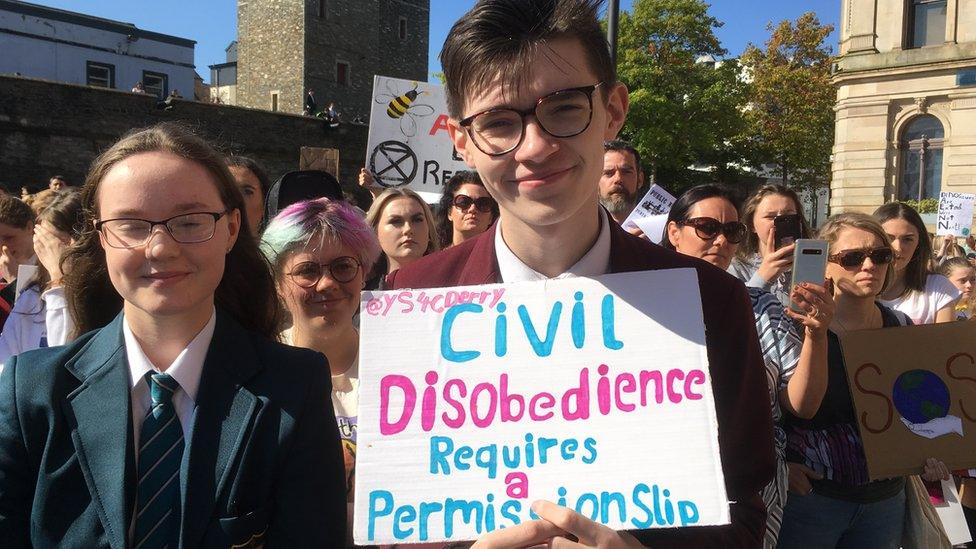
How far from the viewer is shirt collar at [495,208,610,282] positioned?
1635 mm

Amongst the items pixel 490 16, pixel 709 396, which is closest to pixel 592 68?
pixel 490 16

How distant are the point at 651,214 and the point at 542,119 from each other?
12.3 ft

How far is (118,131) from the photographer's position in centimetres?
2284

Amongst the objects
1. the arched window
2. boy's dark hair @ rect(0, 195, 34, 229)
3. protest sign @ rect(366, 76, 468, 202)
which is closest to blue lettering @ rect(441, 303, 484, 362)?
boy's dark hair @ rect(0, 195, 34, 229)

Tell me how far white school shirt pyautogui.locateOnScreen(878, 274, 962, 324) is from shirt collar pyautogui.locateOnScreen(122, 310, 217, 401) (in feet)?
12.6

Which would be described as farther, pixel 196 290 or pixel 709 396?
pixel 196 290

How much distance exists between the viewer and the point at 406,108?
7.54m

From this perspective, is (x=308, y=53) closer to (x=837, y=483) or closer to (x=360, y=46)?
(x=360, y=46)

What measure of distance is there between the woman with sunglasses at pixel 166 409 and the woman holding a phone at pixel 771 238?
219 centimetres

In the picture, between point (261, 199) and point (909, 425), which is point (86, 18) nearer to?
point (261, 199)

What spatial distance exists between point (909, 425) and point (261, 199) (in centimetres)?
355

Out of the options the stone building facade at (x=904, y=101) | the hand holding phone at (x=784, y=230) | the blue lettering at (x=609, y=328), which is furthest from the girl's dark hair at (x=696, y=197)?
the stone building facade at (x=904, y=101)

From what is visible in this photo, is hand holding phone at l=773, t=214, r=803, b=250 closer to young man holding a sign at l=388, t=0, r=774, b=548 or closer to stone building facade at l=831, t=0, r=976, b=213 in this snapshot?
young man holding a sign at l=388, t=0, r=774, b=548

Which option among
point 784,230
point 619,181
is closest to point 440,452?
point 784,230
